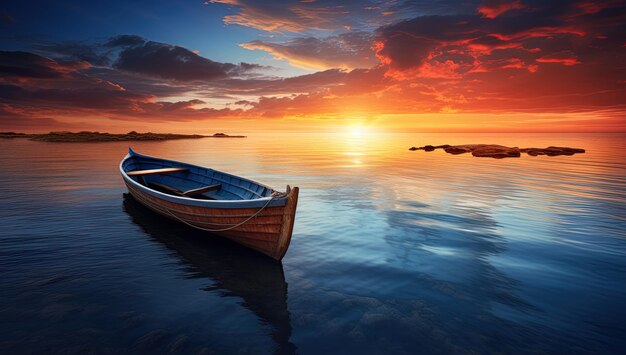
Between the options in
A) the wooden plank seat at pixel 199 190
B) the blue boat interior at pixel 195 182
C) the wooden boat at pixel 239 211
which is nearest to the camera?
the wooden boat at pixel 239 211

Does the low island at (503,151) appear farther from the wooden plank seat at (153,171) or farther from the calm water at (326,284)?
the wooden plank seat at (153,171)

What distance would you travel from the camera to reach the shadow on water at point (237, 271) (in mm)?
7621

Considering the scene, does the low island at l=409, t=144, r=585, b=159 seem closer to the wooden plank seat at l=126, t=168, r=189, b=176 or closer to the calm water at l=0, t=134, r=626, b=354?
the calm water at l=0, t=134, r=626, b=354

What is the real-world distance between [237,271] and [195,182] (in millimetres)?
11050

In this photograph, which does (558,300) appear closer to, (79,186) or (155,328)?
(155,328)

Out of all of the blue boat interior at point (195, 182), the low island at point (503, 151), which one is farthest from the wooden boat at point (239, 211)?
the low island at point (503, 151)

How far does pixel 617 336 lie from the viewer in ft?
23.1

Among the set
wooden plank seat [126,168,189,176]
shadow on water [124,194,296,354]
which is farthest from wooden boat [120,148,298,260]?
wooden plank seat [126,168,189,176]

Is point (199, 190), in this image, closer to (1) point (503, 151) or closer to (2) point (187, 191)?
(2) point (187, 191)

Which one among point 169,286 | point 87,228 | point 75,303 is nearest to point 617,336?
point 169,286

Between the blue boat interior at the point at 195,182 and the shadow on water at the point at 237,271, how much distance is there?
2.58m

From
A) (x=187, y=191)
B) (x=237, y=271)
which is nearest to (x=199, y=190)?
(x=187, y=191)

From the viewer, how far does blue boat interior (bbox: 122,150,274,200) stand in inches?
595

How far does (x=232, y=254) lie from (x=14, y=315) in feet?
18.6
